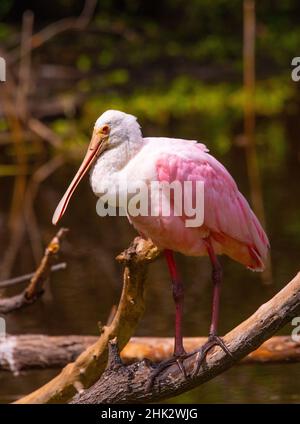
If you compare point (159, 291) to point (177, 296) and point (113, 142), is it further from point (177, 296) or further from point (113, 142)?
point (113, 142)

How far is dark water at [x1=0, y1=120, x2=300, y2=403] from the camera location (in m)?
7.84

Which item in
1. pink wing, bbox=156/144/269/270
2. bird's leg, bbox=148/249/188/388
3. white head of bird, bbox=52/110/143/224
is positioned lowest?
bird's leg, bbox=148/249/188/388

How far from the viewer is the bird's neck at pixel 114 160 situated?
5355 millimetres

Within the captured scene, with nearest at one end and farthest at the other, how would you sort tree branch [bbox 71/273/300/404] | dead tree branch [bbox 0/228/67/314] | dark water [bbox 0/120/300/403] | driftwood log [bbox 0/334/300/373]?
tree branch [bbox 71/273/300/404] → dead tree branch [bbox 0/228/67/314] → driftwood log [bbox 0/334/300/373] → dark water [bbox 0/120/300/403]

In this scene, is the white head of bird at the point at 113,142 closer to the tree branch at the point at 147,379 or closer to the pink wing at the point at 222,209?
the pink wing at the point at 222,209

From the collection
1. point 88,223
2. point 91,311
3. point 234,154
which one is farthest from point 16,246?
point 234,154

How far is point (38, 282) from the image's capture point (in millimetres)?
6824

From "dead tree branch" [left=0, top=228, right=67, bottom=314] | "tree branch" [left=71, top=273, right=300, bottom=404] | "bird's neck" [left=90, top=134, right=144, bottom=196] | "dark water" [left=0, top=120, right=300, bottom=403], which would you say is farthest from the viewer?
"dark water" [left=0, top=120, right=300, bottom=403]

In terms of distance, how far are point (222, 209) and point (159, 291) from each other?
436 cm

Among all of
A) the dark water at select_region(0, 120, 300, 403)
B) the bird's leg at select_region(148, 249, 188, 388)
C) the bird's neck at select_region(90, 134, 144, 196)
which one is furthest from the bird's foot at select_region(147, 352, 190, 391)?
the dark water at select_region(0, 120, 300, 403)

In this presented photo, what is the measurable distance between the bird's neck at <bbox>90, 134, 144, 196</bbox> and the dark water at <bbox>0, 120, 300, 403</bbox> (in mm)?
2412

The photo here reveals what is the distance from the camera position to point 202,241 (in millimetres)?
5613

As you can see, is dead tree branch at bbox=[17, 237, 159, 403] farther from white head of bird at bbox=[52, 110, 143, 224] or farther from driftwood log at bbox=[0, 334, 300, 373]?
driftwood log at bbox=[0, 334, 300, 373]

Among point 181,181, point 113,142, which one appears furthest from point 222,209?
point 113,142
